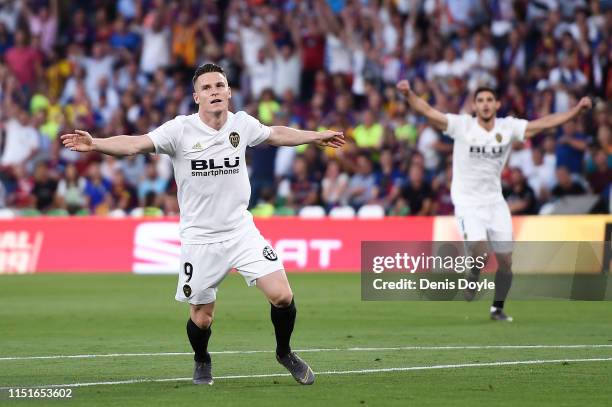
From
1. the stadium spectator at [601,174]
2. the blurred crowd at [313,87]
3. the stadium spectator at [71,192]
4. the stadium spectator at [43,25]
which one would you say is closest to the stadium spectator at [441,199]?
the blurred crowd at [313,87]

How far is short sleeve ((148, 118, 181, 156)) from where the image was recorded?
1003cm

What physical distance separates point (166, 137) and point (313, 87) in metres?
17.8

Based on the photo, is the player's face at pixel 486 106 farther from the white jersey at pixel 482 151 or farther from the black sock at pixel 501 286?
the black sock at pixel 501 286

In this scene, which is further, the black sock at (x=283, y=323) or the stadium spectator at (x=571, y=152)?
the stadium spectator at (x=571, y=152)

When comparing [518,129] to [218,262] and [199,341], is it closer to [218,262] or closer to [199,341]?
[218,262]

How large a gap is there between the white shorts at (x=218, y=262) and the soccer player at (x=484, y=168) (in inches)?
242

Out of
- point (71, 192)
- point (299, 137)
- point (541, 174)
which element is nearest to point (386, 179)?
point (541, 174)

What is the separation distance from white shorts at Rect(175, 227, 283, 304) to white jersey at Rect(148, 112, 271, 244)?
0.07m

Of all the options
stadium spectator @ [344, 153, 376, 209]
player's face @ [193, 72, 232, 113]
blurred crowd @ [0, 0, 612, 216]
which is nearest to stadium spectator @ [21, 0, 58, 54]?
blurred crowd @ [0, 0, 612, 216]

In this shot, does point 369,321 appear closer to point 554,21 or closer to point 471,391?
point 471,391

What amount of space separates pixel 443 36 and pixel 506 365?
16.0 m

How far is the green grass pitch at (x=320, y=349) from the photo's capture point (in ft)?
31.3

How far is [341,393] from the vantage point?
9562mm

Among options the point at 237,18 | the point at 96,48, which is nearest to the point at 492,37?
the point at 237,18
